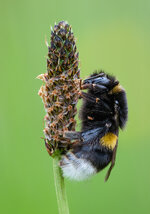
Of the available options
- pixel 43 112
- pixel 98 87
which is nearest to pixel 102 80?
pixel 98 87

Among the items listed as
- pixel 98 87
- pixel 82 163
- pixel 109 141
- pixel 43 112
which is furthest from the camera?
pixel 43 112

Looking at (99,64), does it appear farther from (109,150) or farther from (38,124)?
(109,150)

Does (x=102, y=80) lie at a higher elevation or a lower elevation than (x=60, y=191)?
higher

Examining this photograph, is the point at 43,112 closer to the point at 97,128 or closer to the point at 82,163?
the point at 97,128

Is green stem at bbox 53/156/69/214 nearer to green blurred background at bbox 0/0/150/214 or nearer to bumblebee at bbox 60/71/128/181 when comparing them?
bumblebee at bbox 60/71/128/181

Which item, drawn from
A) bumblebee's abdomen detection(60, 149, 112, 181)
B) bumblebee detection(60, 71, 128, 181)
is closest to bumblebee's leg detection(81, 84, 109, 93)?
bumblebee detection(60, 71, 128, 181)

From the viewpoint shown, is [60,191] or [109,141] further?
[109,141]
